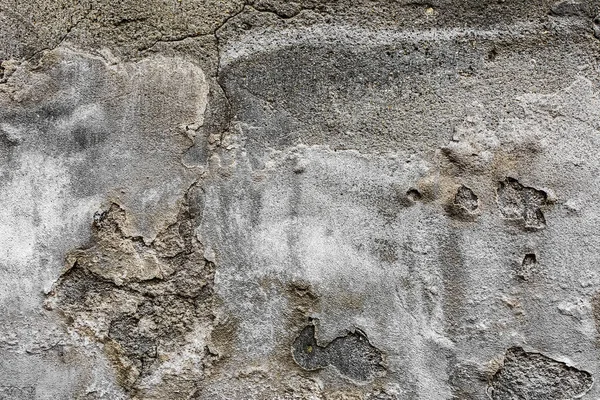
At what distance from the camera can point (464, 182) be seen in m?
1.88

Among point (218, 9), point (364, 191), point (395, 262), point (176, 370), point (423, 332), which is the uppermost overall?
point (218, 9)

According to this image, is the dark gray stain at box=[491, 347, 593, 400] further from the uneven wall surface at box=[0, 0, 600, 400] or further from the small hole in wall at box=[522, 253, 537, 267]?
the small hole in wall at box=[522, 253, 537, 267]

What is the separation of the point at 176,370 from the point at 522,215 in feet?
4.14

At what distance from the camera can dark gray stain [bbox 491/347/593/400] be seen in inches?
74.4

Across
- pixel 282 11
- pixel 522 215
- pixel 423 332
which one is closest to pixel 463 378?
pixel 423 332

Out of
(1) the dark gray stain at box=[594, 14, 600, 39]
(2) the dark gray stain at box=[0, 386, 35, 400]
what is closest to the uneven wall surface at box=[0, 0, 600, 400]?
(1) the dark gray stain at box=[594, 14, 600, 39]

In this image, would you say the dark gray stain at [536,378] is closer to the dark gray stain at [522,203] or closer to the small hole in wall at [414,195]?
the dark gray stain at [522,203]

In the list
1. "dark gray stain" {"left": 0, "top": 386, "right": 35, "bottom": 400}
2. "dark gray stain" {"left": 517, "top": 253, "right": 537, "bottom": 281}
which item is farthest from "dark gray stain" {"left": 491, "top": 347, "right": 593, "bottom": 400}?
"dark gray stain" {"left": 0, "top": 386, "right": 35, "bottom": 400}

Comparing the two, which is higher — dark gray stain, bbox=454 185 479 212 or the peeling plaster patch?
dark gray stain, bbox=454 185 479 212

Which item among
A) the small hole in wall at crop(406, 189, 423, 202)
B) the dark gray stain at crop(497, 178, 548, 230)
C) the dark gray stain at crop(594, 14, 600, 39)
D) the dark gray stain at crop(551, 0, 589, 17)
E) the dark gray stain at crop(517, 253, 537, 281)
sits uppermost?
the dark gray stain at crop(551, 0, 589, 17)

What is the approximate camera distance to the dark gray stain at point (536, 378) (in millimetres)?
1890

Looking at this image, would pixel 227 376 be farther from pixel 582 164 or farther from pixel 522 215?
pixel 582 164

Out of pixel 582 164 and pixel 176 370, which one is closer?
pixel 582 164

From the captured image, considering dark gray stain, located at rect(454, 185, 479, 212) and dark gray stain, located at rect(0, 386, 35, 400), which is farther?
dark gray stain, located at rect(0, 386, 35, 400)
